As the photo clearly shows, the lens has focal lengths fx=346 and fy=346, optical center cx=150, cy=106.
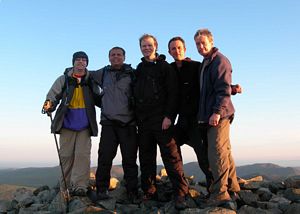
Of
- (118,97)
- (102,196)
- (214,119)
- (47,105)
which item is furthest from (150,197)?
(47,105)

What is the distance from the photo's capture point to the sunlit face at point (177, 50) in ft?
25.7

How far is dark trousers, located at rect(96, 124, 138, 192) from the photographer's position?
8062 mm

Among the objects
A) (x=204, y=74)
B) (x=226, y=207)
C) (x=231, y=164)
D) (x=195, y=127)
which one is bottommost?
(x=226, y=207)

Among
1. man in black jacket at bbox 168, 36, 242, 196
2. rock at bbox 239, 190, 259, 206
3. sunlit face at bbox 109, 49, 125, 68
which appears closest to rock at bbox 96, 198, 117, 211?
man in black jacket at bbox 168, 36, 242, 196

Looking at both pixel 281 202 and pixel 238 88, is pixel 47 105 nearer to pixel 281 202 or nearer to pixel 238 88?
pixel 238 88

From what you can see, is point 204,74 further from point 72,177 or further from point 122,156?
point 72,177

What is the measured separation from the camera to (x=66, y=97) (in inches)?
338

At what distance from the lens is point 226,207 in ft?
23.4

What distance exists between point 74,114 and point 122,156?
167 centimetres

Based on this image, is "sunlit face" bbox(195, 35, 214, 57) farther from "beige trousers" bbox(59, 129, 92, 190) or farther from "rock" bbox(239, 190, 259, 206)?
"beige trousers" bbox(59, 129, 92, 190)

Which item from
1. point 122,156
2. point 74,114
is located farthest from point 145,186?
point 74,114

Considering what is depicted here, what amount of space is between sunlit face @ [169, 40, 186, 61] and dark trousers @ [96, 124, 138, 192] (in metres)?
1.93

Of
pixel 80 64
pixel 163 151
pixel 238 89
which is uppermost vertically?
pixel 80 64

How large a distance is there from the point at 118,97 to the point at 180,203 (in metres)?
2.78
